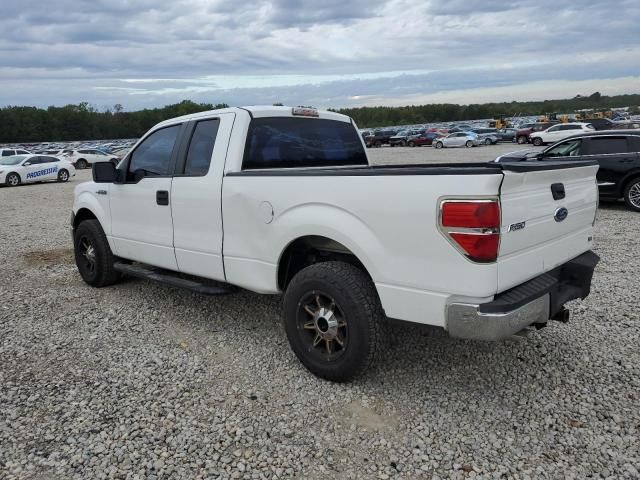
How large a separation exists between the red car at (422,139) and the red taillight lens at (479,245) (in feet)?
174

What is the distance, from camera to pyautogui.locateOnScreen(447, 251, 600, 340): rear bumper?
9.46ft

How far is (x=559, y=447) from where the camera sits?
2.92 meters

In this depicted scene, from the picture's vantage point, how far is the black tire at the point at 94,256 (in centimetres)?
577

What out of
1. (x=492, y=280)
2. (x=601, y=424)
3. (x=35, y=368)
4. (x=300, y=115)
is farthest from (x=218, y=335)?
(x=601, y=424)

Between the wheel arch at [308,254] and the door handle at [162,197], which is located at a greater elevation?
the door handle at [162,197]

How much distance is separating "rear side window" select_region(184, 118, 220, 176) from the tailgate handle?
104 inches

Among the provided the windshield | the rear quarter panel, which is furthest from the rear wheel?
the rear quarter panel

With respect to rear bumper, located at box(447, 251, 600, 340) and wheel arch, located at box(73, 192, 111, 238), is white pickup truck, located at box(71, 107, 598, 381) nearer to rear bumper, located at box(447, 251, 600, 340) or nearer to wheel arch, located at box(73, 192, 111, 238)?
rear bumper, located at box(447, 251, 600, 340)

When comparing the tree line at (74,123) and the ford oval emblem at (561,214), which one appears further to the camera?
the tree line at (74,123)

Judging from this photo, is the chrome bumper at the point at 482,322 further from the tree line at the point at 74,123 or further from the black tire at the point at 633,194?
the tree line at the point at 74,123

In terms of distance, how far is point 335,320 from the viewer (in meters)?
3.54

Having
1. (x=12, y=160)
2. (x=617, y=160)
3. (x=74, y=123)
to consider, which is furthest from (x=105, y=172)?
(x=74, y=123)

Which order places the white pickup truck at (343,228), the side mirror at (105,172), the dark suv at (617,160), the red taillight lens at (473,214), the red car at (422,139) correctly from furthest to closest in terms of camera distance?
1. the red car at (422,139)
2. the dark suv at (617,160)
3. the side mirror at (105,172)
4. the white pickup truck at (343,228)
5. the red taillight lens at (473,214)

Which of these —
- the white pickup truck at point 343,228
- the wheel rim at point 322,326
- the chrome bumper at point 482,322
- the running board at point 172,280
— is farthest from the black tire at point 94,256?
the chrome bumper at point 482,322
